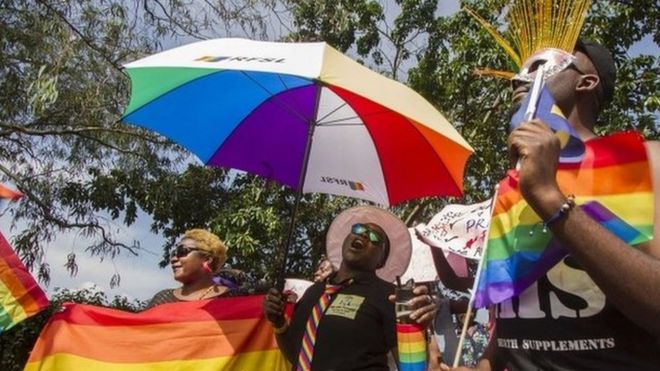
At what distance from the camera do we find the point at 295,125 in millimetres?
4039

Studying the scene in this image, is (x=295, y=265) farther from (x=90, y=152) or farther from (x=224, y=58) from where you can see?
(x=224, y=58)

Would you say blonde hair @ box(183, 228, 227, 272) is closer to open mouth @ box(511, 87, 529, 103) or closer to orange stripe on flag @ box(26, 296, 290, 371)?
orange stripe on flag @ box(26, 296, 290, 371)

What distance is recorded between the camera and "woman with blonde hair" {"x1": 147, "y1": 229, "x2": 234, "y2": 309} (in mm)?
4637

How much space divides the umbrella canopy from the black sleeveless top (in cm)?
188

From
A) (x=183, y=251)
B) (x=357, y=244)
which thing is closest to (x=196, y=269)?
(x=183, y=251)

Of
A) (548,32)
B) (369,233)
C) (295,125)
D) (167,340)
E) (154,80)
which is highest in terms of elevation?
(154,80)

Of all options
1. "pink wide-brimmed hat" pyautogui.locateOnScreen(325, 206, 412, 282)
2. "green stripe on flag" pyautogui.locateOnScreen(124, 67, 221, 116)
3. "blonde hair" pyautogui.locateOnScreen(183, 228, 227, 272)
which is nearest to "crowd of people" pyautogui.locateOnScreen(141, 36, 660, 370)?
"green stripe on flag" pyautogui.locateOnScreen(124, 67, 221, 116)

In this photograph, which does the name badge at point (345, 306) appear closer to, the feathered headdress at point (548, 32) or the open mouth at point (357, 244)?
the open mouth at point (357, 244)

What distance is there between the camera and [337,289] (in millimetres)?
3646

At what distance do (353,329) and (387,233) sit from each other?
1432mm

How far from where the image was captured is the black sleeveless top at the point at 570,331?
4.55ft

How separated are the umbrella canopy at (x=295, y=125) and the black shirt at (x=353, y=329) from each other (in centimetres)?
67

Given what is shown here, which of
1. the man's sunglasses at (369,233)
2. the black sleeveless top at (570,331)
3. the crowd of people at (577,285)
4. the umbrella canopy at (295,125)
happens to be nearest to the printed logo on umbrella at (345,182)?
the umbrella canopy at (295,125)

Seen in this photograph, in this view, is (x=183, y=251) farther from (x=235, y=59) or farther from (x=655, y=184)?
(x=655, y=184)
